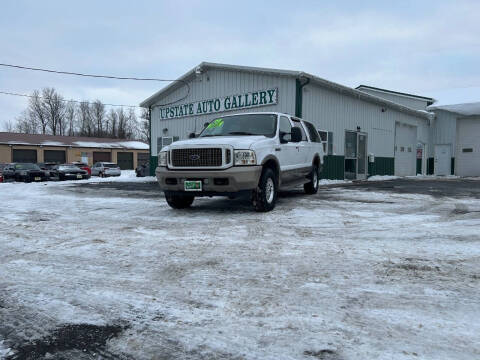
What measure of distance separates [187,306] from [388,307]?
1508 mm

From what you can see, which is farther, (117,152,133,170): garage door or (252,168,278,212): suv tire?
(117,152,133,170): garage door

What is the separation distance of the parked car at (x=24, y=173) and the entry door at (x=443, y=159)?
24.8m

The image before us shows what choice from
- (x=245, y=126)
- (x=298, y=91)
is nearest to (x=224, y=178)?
(x=245, y=126)

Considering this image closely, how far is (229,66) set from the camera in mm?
16641

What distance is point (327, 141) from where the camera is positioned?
16.0 meters

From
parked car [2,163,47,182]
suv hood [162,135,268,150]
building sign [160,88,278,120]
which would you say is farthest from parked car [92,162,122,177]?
suv hood [162,135,268,150]

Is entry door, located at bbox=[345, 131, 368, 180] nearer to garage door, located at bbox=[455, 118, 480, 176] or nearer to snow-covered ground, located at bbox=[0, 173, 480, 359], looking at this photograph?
garage door, located at bbox=[455, 118, 480, 176]

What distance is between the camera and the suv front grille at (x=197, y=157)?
6529 millimetres

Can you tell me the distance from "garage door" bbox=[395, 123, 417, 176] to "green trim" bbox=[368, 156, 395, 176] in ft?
2.67

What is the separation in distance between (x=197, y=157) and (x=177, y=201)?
1.28m

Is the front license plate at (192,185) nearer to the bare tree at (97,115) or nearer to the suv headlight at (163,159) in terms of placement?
the suv headlight at (163,159)

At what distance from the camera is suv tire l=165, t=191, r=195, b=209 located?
7334 mm

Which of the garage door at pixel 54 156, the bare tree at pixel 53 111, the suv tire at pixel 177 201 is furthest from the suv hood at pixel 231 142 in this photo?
the bare tree at pixel 53 111

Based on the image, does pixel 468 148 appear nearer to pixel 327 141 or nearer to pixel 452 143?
pixel 452 143
